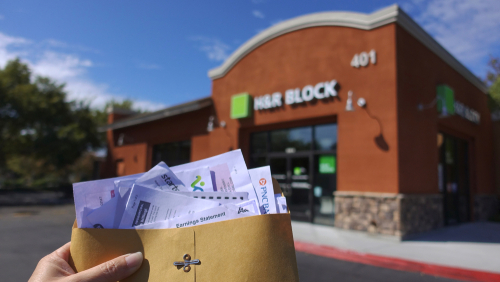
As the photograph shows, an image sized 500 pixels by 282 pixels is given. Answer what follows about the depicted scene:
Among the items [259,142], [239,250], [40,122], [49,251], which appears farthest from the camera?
[40,122]

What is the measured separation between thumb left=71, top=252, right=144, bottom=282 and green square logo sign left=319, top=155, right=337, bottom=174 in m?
9.61

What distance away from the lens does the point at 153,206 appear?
114 centimetres

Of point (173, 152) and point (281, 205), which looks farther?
point (173, 152)

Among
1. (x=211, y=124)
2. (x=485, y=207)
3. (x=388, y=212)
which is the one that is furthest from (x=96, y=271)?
(x=485, y=207)

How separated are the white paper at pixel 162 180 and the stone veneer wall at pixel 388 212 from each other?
26.9ft

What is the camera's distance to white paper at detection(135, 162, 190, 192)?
1196mm

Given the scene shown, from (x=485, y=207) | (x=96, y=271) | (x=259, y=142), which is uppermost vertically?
(x=259, y=142)

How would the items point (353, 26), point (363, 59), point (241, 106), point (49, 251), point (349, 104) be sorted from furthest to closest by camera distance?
point (241, 106)
point (353, 26)
point (363, 59)
point (349, 104)
point (49, 251)

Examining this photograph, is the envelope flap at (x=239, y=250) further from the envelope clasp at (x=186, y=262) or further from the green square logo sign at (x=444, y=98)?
the green square logo sign at (x=444, y=98)

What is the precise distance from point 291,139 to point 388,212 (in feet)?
13.9

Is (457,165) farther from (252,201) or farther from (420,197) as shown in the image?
(252,201)

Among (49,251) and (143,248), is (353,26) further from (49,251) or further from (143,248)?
(143,248)

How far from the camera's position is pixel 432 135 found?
998cm

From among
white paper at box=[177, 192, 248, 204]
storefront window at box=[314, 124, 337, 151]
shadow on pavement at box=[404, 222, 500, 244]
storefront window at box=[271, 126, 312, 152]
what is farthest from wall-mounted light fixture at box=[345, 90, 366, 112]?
white paper at box=[177, 192, 248, 204]
